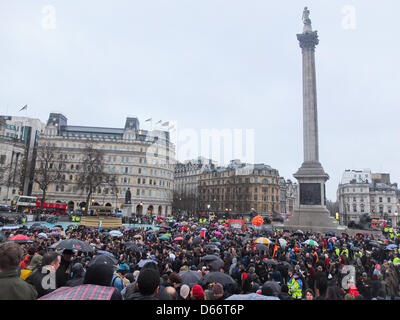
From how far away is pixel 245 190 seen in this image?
9525 centimetres

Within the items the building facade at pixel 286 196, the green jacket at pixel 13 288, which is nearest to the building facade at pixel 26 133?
the green jacket at pixel 13 288

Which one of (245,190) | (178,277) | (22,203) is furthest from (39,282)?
(245,190)

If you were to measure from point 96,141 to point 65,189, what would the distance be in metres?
16.2

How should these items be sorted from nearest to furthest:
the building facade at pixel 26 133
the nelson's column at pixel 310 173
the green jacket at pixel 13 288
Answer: the green jacket at pixel 13 288, the nelson's column at pixel 310 173, the building facade at pixel 26 133

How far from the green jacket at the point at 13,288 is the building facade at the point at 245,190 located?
8987 centimetres

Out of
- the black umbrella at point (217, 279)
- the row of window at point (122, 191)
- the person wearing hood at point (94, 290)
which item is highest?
the row of window at point (122, 191)

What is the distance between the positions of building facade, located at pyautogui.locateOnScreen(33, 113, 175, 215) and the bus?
22.7m

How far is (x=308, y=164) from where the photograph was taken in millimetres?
39312

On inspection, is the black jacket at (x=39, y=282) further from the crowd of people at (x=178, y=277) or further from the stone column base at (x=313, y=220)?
the stone column base at (x=313, y=220)

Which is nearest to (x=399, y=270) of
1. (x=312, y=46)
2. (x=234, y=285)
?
(x=234, y=285)

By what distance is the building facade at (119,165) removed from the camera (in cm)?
8000

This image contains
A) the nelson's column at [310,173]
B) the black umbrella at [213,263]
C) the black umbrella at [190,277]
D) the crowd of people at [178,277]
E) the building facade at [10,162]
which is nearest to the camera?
the crowd of people at [178,277]

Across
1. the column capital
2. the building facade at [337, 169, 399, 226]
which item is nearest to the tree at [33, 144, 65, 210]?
the column capital
